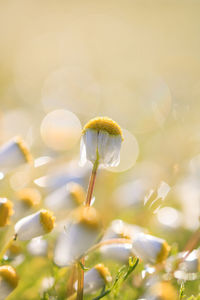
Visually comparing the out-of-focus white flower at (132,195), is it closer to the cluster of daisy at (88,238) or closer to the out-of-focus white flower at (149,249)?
the cluster of daisy at (88,238)

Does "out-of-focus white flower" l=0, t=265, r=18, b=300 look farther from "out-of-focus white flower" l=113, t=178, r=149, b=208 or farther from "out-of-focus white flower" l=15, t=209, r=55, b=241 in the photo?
"out-of-focus white flower" l=113, t=178, r=149, b=208

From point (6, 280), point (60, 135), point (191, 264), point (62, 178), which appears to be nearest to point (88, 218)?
point (6, 280)

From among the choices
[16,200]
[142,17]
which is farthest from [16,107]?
[142,17]

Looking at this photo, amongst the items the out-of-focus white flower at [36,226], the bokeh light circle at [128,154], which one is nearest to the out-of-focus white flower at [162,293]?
the out-of-focus white flower at [36,226]

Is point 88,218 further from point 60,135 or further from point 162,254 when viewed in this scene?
point 60,135

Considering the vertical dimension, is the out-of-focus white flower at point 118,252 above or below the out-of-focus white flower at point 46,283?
above

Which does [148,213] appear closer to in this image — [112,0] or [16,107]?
[16,107]

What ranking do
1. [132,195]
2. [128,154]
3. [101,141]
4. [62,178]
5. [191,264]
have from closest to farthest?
[101,141] < [191,264] < [62,178] < [132,195] < [128,154]
